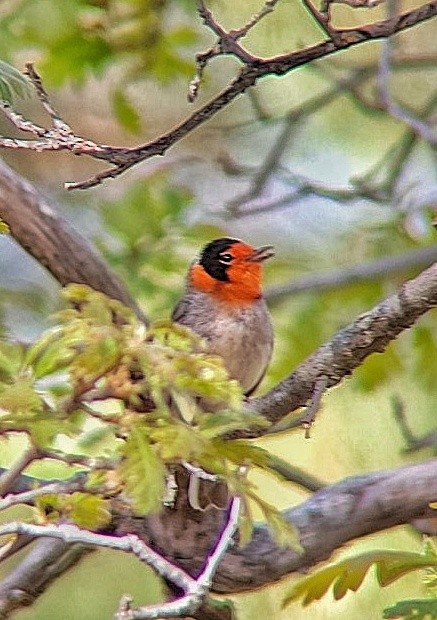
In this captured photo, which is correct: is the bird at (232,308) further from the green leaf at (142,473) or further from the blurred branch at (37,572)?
the green leaf at (142,473)

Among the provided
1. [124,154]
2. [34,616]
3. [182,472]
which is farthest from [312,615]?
[124,154]

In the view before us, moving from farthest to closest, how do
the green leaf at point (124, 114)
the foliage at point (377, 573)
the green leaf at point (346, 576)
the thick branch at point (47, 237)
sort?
1. the green leaf at point (124, 114)
2. the thick branch at point (47, 237)
3. the green leaf at point (346, 576)
4. the foliage at point (377, 573)

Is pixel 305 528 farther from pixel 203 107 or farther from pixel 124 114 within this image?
pixel 124 114

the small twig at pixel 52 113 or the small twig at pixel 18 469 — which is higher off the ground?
the small twig at pixel 52 113

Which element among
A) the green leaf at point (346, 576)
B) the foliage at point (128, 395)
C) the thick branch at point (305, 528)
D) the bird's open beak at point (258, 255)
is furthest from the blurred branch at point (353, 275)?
the foliage at point (128, 395)

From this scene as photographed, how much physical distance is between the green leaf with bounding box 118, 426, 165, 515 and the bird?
38.0 inches

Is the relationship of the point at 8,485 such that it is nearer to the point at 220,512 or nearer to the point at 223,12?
the point at 220,512

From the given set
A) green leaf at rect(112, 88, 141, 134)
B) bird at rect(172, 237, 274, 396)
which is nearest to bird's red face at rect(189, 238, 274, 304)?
bird at rect(172, 237, 274, 396)

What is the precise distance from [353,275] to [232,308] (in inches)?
13.2

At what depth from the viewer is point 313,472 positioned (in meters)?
2.81

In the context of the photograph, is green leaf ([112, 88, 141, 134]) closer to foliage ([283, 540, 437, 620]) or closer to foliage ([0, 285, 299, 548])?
foliage ([283, 540, 437, 620])

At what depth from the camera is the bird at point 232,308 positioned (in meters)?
2.23

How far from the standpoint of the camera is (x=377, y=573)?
1.57 m

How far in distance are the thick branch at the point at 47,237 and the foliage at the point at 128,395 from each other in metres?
0.41
